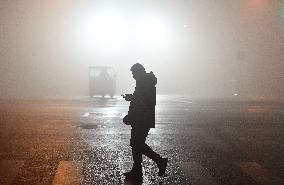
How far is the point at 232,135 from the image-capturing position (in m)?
12.4

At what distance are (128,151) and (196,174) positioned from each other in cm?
256

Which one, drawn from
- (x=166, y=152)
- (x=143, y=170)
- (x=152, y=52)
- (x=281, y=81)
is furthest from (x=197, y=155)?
(x=152, y=52)

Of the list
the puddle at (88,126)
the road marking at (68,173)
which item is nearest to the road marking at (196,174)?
the road marking at (68,173)

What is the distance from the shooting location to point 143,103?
741 centimetres

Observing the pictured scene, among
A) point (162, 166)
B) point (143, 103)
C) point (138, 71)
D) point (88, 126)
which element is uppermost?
point (138, 71)

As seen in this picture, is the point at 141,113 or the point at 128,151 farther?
the point at 128,151

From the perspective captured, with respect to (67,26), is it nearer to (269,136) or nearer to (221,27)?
(221,27)

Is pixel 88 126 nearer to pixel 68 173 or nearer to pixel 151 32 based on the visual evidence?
pixel 68 173

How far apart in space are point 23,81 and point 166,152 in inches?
1903

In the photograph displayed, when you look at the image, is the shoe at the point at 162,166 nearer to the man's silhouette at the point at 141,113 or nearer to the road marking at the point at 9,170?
the man's silhouette at the point at 141,113

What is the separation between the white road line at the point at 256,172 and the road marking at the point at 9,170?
378cm

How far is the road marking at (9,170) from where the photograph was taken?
6.89 meters

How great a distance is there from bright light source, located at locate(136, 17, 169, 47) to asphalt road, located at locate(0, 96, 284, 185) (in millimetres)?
56432

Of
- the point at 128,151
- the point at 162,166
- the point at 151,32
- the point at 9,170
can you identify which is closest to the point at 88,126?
the point at 128,151
